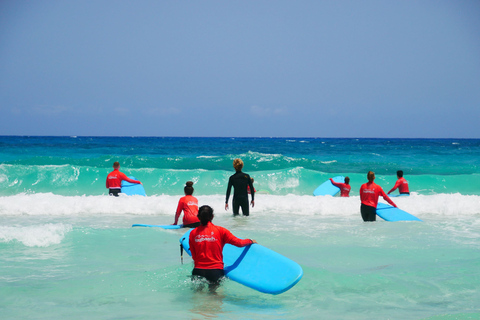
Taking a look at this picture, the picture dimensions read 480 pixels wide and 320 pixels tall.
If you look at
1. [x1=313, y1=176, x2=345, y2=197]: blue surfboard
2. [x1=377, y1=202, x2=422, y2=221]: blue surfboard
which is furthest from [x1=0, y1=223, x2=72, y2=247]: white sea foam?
[x1=313, y1=176, x2=345, y2=197]: blue surfboard

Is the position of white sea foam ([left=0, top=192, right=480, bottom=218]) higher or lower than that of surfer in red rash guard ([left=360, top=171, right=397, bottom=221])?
lower

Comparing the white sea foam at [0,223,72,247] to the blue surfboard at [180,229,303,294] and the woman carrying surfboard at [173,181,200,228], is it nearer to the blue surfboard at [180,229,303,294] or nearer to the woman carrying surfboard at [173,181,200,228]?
the woman carrying surfboard at [173,181,200,228]

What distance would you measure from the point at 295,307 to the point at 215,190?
1366cm

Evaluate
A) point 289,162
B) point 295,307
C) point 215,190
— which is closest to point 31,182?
point 215,190

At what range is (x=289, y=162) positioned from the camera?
26.9m

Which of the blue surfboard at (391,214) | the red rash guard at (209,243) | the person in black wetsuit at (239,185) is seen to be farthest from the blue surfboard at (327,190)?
the red rash guard at (209,243)

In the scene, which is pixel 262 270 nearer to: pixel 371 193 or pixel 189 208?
pixel 189 208

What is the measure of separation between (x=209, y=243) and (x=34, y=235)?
14.0ft

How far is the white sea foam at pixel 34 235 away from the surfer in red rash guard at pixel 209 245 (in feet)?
12.3

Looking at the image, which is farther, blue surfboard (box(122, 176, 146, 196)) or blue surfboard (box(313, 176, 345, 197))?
blue surfboard (box(313, 176, 345, 197))

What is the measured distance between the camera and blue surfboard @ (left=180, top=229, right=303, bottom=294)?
4281 millimetres

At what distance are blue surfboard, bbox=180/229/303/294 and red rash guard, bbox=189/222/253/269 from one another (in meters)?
0.38

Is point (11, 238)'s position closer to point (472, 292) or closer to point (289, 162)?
point (472, 292)

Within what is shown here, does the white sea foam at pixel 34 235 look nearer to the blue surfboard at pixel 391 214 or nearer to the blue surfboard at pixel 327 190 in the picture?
the blue surfboard at pixel 391 214
